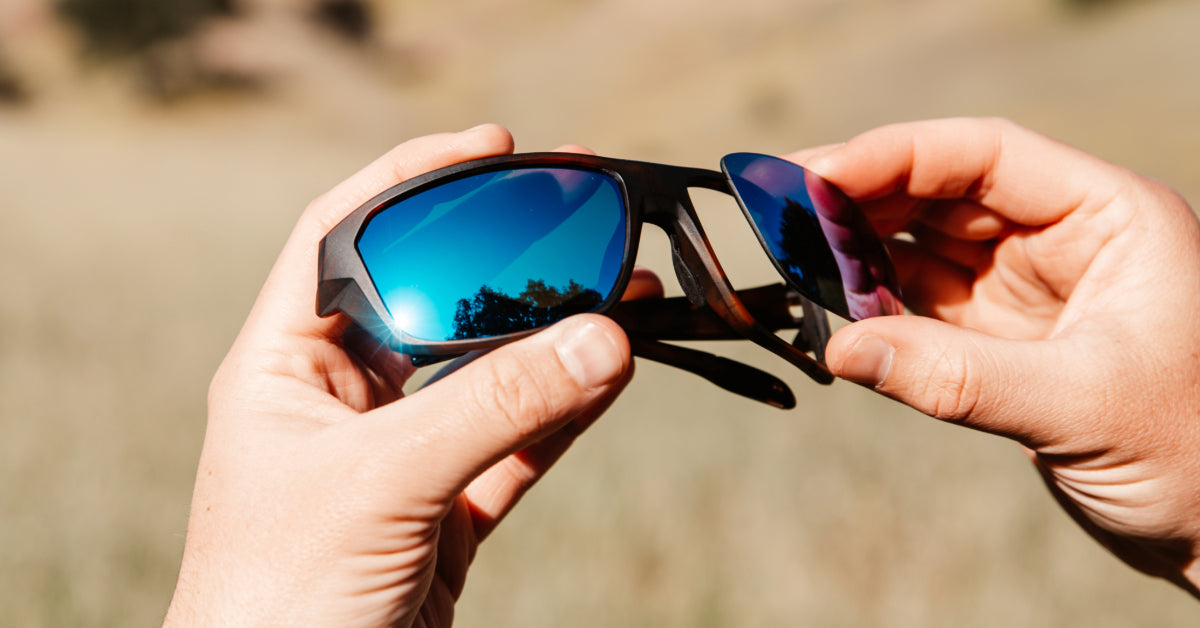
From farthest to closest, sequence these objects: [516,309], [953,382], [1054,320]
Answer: [1054,320]
[516,309]
[953,382]

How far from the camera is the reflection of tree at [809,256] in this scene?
5.24 ft

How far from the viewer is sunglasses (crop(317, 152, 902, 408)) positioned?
4.22 ft

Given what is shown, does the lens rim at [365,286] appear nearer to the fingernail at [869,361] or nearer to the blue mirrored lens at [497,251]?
the blue mirrored lens at [497,251]

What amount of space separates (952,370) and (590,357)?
0.66m

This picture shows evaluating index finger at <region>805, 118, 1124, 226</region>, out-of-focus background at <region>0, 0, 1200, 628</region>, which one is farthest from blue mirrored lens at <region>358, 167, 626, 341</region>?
out-of-focus background at <region>0, 0, 1200, 628</region>

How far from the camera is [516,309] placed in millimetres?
1337

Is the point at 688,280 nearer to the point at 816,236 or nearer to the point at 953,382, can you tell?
the point at 816,236

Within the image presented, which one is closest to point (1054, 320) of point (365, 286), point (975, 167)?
point (975, 167)

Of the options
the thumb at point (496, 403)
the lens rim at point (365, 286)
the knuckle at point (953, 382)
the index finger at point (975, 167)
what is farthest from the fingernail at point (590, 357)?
the index finger at point (975, 167)

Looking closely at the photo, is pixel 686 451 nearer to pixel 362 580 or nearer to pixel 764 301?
pixel 764 301

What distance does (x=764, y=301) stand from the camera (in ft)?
6.63

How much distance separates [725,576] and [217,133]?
26.8m

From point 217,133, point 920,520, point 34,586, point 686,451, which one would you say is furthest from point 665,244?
point 217,133

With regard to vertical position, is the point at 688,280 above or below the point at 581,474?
above
